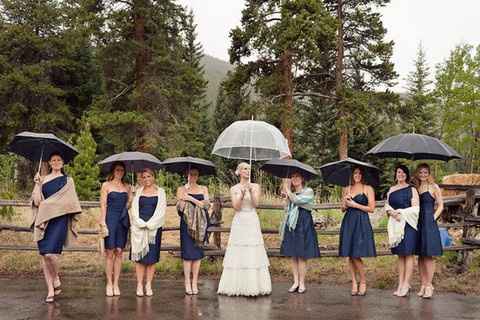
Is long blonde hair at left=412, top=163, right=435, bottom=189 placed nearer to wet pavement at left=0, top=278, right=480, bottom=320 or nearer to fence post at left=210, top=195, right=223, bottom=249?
wet pavement at left=0, top=278, right=480, bottom=320

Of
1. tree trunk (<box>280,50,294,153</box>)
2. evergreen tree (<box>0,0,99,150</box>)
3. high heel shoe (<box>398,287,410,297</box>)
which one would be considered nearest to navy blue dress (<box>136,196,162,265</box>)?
high heel shoe (<box>398,287,410,297</box>)

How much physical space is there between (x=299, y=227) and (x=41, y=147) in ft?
11.9

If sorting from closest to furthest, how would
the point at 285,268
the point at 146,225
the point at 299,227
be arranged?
the point at 146,225 → the point at 299,227 → the point at 285,268

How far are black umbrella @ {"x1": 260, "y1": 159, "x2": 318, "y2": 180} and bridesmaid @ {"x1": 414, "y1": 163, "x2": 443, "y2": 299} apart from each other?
1.46 m

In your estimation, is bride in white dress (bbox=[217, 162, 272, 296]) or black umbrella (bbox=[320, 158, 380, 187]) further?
black umbrella (bbox=[320, 158, 380, 187])

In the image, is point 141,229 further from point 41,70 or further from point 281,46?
point 41,70

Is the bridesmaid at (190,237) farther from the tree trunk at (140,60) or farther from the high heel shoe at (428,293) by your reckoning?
the tree trunk at (140,60)

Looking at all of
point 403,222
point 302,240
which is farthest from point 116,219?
point 403,222

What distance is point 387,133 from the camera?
36.3 meters

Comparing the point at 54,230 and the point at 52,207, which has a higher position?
the point at 52,207

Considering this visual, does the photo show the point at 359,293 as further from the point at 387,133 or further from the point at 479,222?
the point at 387,133

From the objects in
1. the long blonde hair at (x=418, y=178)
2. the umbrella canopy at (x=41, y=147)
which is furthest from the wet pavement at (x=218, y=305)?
the umbrella canopy at (x=41, y=147)

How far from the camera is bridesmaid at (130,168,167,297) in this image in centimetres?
635

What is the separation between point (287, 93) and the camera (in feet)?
72.6
